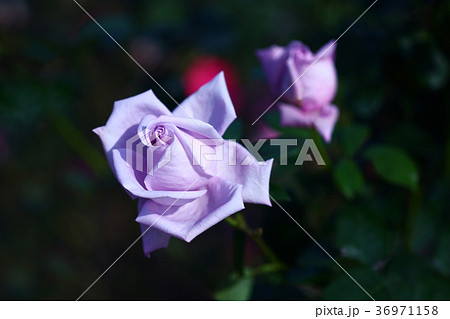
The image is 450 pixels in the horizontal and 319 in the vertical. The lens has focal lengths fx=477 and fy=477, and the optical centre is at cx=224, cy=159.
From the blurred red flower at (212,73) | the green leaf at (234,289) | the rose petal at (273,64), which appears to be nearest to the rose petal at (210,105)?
the rose petal at (273,64)

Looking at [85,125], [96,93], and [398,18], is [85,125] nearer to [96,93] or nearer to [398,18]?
[96,93]

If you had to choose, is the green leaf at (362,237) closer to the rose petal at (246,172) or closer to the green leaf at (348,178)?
the green leaf at (348,178)

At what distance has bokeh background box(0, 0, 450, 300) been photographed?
30.4 inches

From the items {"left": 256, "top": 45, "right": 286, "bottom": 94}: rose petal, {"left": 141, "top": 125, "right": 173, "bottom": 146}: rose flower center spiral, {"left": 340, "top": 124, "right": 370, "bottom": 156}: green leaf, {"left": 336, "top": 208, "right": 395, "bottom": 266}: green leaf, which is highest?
{"left": 141, "top": 125, "right": 173, "bottom": 146}: rose flower center spiral

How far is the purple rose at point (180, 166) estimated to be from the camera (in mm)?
536

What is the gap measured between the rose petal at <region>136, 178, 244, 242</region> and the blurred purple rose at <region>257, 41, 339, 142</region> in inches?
9.0

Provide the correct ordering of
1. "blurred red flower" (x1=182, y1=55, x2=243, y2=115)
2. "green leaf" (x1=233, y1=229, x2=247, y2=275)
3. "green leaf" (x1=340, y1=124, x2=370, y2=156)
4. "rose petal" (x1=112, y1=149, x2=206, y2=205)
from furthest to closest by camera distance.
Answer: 1. "blurred red flower" (x1=182, y1=55, x2=243, y2=115)
2. "green leaf" (x1=340, y1=124, x2=370, y2=156)
3. "green leaf" (x1=233, y1=229, x2=247, y2=275)
4. "rose petal" (x1=112, y1=149, x2=206, y2=205)

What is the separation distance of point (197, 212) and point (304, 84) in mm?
287

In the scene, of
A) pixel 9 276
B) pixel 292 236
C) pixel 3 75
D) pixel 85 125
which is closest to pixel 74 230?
pixel 9 276

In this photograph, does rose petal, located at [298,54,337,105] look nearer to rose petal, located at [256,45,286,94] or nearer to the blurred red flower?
rose petal, located at [256,45,286,94]

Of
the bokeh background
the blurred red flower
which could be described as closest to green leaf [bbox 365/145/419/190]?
the bokeh background

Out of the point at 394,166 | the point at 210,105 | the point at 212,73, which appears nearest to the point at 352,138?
the point at 394,166

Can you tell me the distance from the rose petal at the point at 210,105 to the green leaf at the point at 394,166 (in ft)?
1.02

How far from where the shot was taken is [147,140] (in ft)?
1.74
